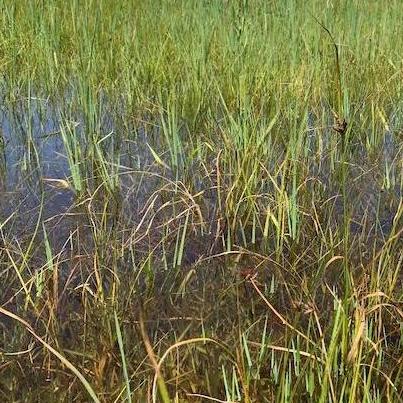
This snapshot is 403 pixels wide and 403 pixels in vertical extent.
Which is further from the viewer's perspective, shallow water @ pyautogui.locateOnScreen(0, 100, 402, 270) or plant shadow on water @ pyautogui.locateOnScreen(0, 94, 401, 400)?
shallow water @ pyautogui.locateOnScreen(0, 100, 402, 270)

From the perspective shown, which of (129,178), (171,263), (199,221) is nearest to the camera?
(171,263)

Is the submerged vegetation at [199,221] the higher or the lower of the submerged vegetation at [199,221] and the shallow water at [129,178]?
the higher

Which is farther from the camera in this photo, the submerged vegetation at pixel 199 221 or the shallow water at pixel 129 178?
the shallow water at pixel 129 178

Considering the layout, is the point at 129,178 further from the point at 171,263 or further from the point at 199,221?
the point at 171,263

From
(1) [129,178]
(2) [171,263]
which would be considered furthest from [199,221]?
(1) [129,178]

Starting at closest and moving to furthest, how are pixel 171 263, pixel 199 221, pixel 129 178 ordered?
pixel 171 263 → pixel 199 221 → pixel 129 178

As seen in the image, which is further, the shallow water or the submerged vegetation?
the shallow water

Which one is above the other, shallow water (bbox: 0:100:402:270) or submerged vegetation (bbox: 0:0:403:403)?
submerged vegetation (bbox: 0:0:403:403)

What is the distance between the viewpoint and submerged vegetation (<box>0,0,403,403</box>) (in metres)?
1.18

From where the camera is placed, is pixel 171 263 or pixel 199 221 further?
pixel 199 221

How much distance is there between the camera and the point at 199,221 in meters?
1.95

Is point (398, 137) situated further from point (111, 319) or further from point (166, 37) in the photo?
point (111, 319)

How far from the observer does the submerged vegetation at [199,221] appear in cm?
118

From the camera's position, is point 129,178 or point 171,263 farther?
point 129,178
